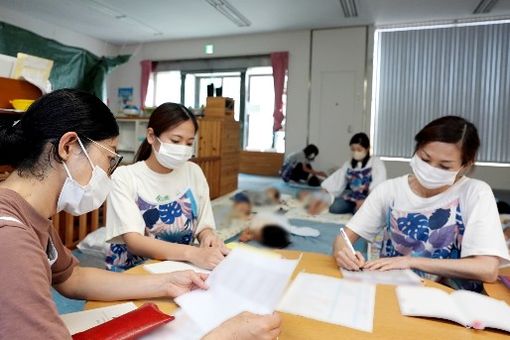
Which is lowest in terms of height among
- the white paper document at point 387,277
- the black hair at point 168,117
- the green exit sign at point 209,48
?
the white paper document at point 387,277

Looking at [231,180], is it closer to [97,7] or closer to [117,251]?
[97,7]

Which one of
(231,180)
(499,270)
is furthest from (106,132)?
(231,180)

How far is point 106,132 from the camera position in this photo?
0.76 m

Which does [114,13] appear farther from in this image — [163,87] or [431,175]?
[431,175]

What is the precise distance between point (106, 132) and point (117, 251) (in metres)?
0.87

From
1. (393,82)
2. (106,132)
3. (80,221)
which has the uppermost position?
(393,82)

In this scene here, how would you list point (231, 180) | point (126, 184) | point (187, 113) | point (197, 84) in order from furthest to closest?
1. point (197, 84)
2. point (231, 180)
3. point (187, 113)
4. point (126, 184)

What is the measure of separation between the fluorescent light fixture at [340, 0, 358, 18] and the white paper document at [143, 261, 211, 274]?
5140 millimetres

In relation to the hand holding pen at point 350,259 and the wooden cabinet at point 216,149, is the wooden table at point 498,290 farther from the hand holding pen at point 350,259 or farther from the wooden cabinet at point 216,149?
the wooden cabinet at point 216,149

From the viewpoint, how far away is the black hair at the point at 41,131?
667 mm

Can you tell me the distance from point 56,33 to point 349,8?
518 centimetres

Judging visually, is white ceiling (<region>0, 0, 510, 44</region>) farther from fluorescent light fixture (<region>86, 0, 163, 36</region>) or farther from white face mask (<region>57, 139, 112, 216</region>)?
white face mask (<region>57, 139, 112, 216</region>)

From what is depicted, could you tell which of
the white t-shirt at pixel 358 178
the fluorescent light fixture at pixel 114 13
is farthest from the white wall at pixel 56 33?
the white t-shirt at pixel 358 178

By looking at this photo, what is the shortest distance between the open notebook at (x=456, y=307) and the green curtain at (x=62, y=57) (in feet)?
15.5
